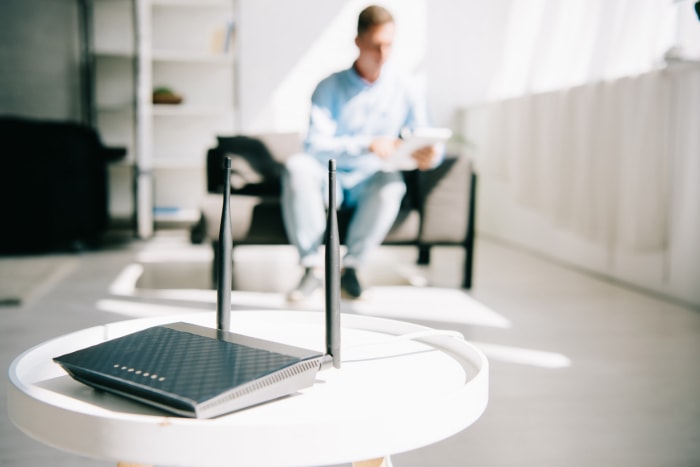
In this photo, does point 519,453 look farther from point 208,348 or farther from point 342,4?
point 342,4

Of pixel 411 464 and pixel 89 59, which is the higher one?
pixel 89 59

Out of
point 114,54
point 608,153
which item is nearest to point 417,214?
point 608,153

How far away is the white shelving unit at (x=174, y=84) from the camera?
14.2ft

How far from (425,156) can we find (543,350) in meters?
0.82

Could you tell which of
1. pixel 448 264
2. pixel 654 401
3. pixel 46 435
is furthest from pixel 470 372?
pixel 448 264

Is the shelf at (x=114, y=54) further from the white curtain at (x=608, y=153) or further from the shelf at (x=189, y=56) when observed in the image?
the white curtain at (x=608, y=153)

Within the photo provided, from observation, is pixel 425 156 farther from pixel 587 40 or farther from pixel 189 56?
pixel 189 56

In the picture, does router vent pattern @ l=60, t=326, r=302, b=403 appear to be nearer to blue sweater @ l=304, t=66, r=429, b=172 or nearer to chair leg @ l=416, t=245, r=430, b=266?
blue sweater @ l=304, t=66, r=429, b=172

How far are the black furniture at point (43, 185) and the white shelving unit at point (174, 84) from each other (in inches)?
28.4

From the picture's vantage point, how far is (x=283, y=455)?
53 cm

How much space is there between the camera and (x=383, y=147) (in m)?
2.38

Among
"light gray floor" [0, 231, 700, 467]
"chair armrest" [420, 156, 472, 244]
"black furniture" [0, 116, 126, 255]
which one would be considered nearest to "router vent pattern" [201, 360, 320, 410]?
"light gray floor" [0, 231, 700, 467]

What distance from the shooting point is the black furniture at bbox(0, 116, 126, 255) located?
10.9ft

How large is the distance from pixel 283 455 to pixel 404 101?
2224 millimetres
